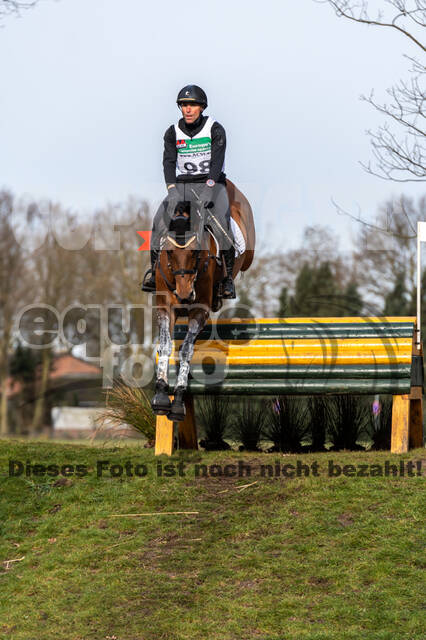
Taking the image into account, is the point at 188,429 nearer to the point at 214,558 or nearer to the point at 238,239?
the point at 238,239

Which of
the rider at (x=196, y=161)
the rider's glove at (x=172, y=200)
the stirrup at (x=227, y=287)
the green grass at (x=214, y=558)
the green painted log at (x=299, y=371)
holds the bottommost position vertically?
the green grass at (x=214, y=558)

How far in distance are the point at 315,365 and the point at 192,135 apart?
8.81ft

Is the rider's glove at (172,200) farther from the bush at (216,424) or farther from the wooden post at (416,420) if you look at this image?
the wooden post at (416,420)

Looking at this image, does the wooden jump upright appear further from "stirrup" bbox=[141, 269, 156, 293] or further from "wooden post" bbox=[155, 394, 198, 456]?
"stirrup" bbox=[141, 269, 156, 293]

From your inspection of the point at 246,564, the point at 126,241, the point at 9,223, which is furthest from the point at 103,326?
the point at 246,564

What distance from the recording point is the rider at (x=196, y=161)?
7.88m

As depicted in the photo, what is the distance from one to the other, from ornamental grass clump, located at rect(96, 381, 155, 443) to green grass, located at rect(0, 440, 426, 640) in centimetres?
177

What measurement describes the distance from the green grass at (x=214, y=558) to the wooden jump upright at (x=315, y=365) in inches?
34.9

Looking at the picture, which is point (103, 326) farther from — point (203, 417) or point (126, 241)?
point (203, 417)

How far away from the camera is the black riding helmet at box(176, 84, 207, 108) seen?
26.0 feet

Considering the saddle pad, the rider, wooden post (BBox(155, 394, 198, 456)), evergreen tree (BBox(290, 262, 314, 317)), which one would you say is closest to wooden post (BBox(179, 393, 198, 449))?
wooden post (BBox(155, 394, 198, 456))

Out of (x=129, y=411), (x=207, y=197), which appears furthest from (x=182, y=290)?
(x=129, y=411)

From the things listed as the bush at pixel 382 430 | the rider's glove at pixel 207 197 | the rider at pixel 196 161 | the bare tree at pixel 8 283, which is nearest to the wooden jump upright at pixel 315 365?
the bush at pixel 382 430

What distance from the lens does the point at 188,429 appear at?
8.78m
